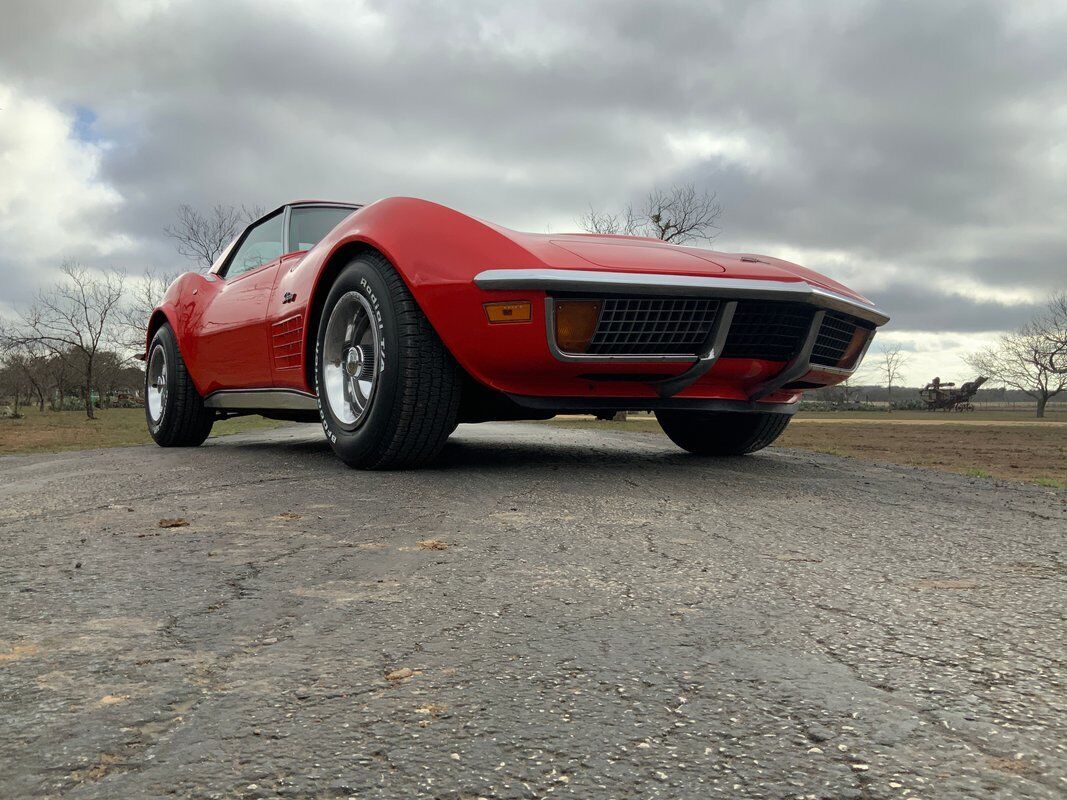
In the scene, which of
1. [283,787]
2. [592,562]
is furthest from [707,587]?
[283,787]

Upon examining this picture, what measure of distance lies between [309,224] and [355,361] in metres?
1.49

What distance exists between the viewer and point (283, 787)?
3.42 feet

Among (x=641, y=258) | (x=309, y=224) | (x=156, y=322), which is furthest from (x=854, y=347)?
(x=156, y=322)

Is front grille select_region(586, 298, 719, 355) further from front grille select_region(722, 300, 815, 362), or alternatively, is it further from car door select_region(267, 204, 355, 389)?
car door select_region(267, 204, 355, 389)

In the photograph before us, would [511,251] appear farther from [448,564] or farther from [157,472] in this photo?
[157,472]

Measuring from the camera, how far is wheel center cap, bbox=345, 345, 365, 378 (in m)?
3.97

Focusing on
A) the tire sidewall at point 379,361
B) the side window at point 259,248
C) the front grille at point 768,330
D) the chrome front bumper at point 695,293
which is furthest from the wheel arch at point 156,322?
the front grille at point 768,330

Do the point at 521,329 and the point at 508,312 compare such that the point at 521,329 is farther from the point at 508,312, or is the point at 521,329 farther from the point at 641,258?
the point at 641,258

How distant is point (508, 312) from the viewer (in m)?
3.41

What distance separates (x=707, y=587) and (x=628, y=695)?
0.72 meters

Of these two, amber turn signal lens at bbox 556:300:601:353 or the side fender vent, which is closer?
amber turn signal lens at bbox 556:300:601:353

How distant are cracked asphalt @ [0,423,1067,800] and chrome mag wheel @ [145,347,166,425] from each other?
340 centimetres

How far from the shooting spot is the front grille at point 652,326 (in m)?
3.49

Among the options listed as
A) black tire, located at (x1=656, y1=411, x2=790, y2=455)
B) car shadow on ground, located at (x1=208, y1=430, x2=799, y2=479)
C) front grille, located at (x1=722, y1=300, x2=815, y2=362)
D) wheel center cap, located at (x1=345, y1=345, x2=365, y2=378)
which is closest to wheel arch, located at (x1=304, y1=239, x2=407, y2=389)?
wheel center cap, located at (x1=345, y1=345, x2=365, y2=378)
